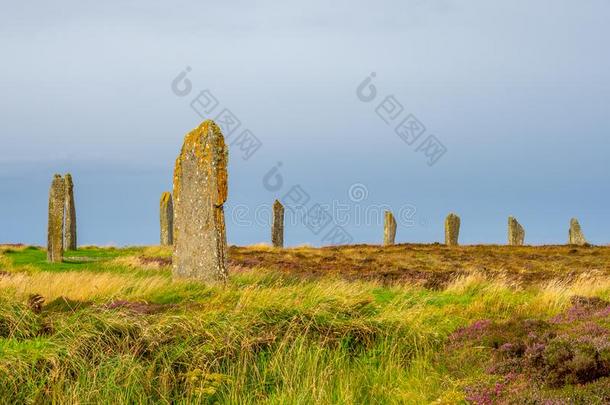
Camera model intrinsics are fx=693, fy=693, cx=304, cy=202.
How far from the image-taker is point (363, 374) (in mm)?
10375

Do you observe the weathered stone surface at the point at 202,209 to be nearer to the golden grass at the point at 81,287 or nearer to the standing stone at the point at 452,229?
the golden grass at the point at 81,287

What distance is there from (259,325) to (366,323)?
1.84m

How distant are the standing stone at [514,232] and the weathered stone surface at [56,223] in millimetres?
29139

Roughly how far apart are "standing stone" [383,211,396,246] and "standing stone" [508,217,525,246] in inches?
304

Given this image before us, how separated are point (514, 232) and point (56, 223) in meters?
29.6

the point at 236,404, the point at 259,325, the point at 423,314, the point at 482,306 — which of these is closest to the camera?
the point at 236,404

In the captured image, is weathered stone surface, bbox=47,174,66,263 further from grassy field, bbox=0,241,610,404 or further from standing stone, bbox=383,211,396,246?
standing stone, bbox=383,211,396,246

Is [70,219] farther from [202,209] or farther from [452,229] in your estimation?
[202,209]

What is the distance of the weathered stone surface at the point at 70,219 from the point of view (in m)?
40.3

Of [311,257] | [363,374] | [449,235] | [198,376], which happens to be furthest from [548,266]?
[198,376]

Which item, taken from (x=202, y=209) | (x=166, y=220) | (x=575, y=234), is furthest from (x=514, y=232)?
(x=202, y=209)

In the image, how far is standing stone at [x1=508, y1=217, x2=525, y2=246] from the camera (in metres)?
46.2


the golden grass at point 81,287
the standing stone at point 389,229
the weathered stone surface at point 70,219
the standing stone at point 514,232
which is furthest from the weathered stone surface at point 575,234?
the golden grass at point 81,287

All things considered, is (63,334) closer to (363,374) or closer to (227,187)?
(363,374)
